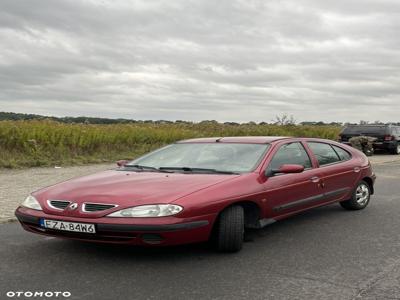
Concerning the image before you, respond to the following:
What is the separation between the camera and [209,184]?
17.8 ft

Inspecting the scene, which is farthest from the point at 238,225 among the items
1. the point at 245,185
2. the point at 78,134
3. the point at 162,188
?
the point at 78,134

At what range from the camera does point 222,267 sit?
4973mm

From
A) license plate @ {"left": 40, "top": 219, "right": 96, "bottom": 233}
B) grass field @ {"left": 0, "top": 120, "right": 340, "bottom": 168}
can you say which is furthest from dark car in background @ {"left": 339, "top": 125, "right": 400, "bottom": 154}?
license plate @ {"left": 40, "top": 219, "right": 96, "bottom": 233}

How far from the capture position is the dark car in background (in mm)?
24844

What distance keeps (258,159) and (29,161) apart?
11.2 m

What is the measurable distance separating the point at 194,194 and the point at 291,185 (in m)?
1.70

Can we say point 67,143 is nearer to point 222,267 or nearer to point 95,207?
point 95,207

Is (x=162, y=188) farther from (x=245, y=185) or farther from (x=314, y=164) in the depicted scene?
(x=314, y=164)

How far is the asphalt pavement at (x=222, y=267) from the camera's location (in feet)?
14.0

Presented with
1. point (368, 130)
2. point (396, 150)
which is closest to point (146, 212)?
point (368, 130)

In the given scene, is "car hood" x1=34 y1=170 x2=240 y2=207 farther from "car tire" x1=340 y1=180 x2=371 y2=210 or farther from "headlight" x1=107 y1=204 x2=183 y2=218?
"car tire" x1=340 y1=180 x2=371 y2=210

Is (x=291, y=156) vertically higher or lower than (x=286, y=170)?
higher

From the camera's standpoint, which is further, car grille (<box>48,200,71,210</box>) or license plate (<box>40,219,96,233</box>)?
car grille (<box>48,200,71,210</box>)

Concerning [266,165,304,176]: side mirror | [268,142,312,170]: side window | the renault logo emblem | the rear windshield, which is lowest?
the renault logo emblem
